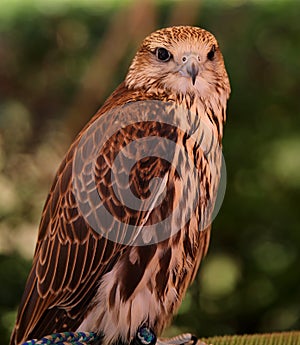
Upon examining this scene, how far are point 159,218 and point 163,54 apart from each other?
341mm

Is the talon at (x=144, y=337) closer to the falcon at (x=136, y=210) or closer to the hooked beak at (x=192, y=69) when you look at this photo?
the falcon at (x=136, y=210)

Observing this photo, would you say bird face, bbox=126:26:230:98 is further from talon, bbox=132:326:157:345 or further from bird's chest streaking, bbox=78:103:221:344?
talon, bbox=132:326:157:345

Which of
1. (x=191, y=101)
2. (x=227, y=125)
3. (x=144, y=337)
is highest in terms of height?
(x=191, y=101)

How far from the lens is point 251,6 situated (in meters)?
2.17

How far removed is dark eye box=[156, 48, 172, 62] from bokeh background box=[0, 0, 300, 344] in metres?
0.62

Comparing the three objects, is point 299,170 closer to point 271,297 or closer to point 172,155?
point 271,297

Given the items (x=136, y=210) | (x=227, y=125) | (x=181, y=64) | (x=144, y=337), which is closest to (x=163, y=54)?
(x=181, y=64)

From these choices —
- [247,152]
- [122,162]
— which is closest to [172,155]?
[122,162]

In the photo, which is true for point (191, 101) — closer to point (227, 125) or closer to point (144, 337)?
point (144, 337)

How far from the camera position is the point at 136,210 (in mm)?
1384

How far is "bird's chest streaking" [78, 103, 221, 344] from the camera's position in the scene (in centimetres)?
139

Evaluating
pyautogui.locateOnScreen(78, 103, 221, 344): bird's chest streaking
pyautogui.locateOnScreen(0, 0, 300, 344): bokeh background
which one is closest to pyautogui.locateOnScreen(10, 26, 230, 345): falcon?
pyautogui.locateOnScreen(78, 103, 221, 344): bird's chest streaking

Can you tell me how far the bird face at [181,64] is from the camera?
57.6 inches

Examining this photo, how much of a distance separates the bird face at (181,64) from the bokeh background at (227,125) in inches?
23.4
